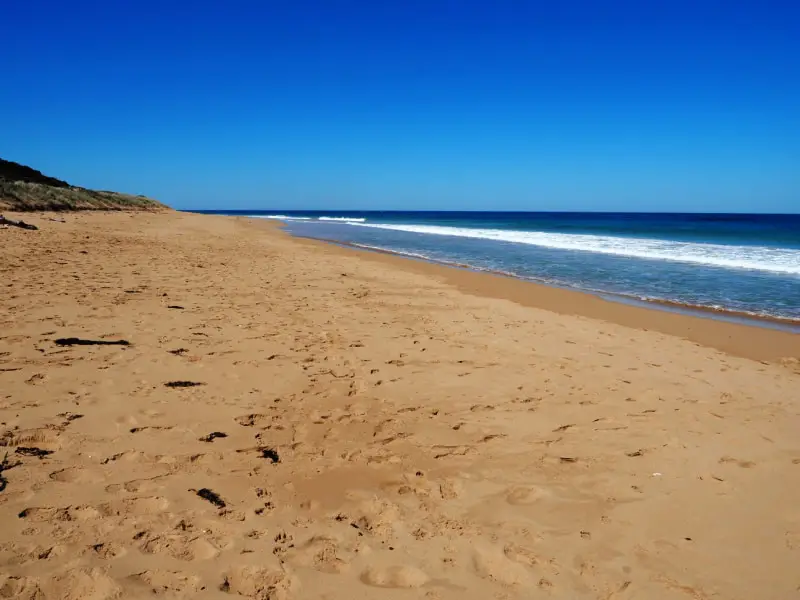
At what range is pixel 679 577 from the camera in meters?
2.42

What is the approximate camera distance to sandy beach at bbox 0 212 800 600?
92.3 inches

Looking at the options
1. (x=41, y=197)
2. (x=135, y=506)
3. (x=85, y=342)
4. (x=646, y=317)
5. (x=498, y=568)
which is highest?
(x=41, y=197)

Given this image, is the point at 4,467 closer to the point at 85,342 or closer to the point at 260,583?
the point at 260,583

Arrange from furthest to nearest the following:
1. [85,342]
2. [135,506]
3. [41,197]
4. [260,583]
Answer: [41,197]
[85,342]
[135,506]
[260,583]

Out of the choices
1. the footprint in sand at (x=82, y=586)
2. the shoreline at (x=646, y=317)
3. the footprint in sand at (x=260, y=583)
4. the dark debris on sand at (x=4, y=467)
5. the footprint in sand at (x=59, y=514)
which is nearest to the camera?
the footprint in sand at (x=82, y=586)

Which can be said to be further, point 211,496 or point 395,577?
point 211,496

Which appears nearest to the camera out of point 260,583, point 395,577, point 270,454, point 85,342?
point 260,583

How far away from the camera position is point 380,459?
3.39 m

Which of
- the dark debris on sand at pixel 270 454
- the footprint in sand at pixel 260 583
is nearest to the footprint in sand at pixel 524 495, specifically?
the footprint in sand at pixel 260 583

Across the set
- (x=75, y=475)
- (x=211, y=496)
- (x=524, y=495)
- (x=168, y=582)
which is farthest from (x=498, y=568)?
(x=75, y=475)

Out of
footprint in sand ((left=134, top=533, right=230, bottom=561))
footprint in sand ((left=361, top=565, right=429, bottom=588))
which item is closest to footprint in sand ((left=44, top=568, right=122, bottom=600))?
footprint in sand ((left=134, top=533, right=230, bottom=561))

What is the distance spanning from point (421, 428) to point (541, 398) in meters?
1.29

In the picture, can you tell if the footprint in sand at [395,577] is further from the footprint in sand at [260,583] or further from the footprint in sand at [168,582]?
the footprint in sand at [168,582]

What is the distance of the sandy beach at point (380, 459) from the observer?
7.69ft
